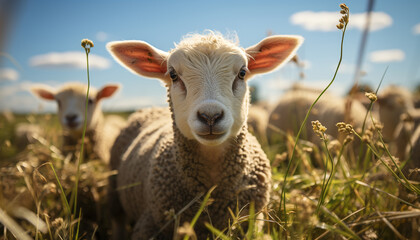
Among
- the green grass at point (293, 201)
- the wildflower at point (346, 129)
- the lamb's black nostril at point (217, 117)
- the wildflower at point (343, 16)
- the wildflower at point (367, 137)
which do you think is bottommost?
the green grass at point (293, 201)

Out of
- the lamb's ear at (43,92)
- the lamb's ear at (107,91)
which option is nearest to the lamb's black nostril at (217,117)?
the lamb's ear at (107,91)

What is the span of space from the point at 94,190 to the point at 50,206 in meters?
0.69

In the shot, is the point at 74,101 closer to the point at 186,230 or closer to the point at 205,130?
the point at 205,130

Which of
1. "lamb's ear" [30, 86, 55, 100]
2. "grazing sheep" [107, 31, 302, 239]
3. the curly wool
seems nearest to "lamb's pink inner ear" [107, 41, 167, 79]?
"grazing sheep" [107, 31, 302, 239]

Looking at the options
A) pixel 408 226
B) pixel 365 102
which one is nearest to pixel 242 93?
pixel 408 226

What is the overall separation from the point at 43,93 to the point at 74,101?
3.34 feet

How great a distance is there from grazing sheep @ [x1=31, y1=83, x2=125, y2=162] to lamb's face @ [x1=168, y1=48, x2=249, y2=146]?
3537 millimetres

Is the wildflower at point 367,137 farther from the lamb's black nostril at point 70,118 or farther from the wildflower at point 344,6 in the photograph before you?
the lamb's black nostril at point 70,118

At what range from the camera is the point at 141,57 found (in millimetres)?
2867

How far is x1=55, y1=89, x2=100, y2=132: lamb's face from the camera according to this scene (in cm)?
530

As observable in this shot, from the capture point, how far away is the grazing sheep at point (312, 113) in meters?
6.31

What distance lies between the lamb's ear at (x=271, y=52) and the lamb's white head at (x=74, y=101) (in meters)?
3.85

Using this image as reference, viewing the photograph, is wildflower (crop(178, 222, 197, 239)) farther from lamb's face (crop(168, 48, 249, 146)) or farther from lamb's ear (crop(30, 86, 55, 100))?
lamb's ear (crop(30, 86, 55, 100))

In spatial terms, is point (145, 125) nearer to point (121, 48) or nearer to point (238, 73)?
point (121, 48)
